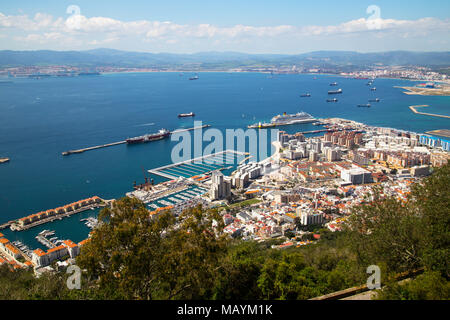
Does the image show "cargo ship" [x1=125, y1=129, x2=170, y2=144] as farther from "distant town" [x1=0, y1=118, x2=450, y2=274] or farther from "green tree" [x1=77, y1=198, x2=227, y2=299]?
"green tree" [x1=77, y1=198, x2=227, y2=299]

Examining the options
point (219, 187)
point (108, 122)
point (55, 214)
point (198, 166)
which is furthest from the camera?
point (108, 122)

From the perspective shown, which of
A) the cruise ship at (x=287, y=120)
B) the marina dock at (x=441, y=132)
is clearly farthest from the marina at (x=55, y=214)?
the marina dock at (x=441, y=132)

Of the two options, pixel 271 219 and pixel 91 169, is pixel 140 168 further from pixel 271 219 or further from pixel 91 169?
pixel 271 219

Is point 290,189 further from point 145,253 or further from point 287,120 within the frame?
point 287,120

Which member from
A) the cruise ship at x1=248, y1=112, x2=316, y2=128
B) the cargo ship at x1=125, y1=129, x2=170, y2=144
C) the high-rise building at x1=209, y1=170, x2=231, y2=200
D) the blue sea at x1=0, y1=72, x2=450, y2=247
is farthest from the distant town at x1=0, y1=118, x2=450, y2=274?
the cargo ship at x1=125, y1=129, x2=170, y2=144

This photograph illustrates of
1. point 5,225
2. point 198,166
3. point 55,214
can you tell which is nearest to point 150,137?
point 198,166
